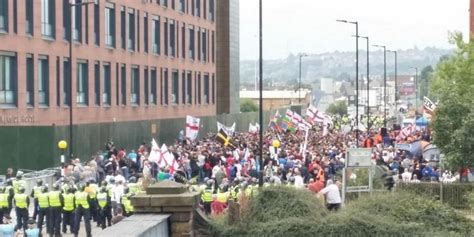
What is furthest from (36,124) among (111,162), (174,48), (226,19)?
(226,19)

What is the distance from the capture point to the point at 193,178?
32188 mm

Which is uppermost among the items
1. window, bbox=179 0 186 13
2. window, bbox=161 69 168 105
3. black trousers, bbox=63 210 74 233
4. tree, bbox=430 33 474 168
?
window, bbox=179 0 186 13

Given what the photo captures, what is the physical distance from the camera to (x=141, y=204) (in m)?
12.3

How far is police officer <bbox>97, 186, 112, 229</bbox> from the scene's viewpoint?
25.5 meters

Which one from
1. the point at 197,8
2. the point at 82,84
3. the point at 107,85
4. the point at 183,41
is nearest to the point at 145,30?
the point at 107,85

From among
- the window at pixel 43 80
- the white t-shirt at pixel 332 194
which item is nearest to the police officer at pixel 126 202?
the white t-shirt at pixel 332 194

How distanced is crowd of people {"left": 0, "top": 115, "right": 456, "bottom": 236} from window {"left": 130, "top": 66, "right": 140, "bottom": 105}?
11895mm

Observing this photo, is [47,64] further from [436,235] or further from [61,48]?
[436,235]

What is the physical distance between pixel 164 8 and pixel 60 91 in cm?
1949

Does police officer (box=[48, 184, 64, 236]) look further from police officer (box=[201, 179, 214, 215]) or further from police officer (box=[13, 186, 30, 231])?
police officer (box=[201, 179, 214, 215])

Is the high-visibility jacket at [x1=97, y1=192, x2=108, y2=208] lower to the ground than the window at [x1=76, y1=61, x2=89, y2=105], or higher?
lower

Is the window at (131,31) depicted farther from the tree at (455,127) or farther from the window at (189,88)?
the tree at (455,127)

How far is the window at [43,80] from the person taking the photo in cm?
4647

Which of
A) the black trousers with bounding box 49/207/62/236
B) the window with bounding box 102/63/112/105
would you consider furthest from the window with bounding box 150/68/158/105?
the black trousers with bounding box 49/207/62/236
